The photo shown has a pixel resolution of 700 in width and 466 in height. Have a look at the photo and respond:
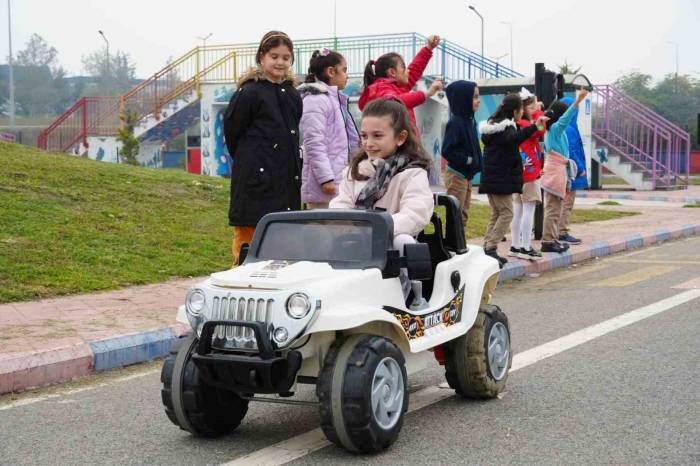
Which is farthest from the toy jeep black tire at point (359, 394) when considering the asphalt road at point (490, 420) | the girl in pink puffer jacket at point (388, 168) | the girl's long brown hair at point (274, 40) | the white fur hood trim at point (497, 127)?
the white fur hood trim at point (497, 127)

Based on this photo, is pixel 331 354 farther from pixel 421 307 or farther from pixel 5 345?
pixel 5 345

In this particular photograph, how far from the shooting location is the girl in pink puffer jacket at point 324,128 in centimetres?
775

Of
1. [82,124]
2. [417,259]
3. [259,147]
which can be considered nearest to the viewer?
[417,259]

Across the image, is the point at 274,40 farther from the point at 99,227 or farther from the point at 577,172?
the point at 577,172

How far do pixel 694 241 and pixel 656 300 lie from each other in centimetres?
693

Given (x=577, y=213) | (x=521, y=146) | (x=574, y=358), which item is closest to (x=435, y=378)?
(x=574, y=358)

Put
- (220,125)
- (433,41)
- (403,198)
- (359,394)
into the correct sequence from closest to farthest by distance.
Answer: (359,394), (403,198), (433,41), (220,125)

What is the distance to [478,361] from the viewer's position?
5.43 m

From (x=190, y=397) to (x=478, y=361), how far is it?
5.21 feet

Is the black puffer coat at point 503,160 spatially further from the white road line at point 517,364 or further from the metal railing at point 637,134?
the metal railing at point 637,134

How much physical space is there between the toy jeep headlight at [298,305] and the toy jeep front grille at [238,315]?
0.08 m

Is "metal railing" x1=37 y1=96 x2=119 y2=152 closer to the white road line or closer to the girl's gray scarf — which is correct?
the white road line

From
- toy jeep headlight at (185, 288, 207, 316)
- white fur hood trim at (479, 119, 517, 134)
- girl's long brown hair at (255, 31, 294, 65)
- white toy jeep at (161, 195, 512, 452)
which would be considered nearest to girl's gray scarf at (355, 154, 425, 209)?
white toy jeep at (161, 195, 512, 452)

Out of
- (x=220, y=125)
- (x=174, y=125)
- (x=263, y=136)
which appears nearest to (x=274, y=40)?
(x=263, y=136)
